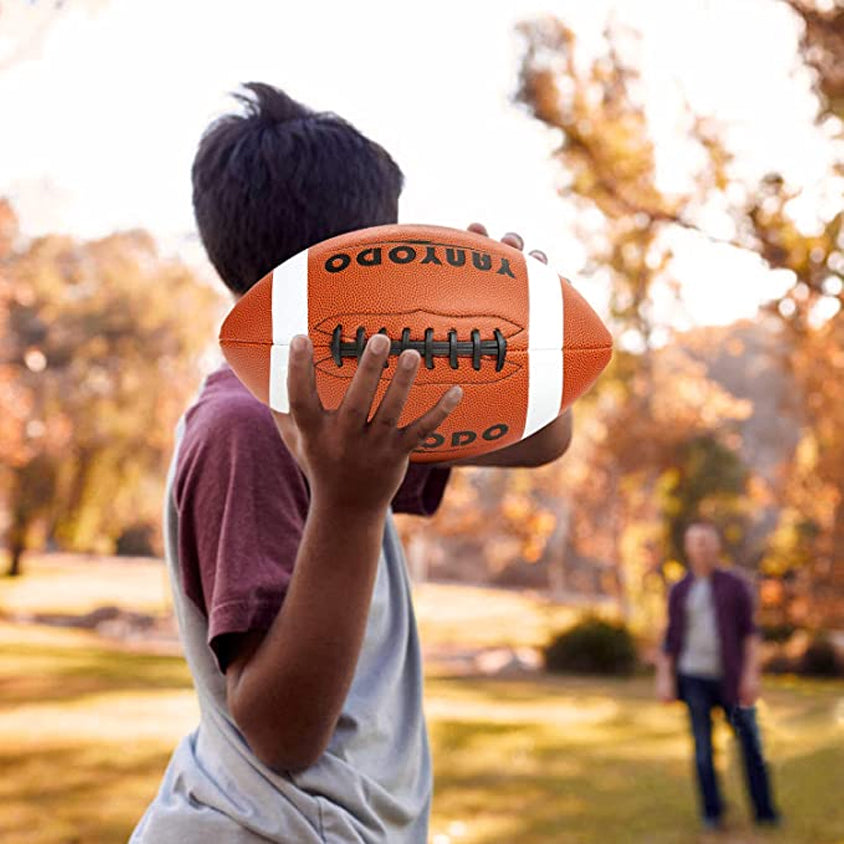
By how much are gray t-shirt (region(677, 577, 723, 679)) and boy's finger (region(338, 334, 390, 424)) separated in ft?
15.1

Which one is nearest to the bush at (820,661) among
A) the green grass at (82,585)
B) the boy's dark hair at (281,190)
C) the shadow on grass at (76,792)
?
the shadow on grass at (76,792)

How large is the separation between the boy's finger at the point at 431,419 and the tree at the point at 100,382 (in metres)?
15.3

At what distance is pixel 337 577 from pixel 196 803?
322 mm

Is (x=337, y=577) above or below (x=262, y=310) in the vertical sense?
below

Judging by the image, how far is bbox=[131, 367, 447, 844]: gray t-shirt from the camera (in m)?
1.10

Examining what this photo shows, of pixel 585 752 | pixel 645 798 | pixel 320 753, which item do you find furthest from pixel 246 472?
pixel 585 752

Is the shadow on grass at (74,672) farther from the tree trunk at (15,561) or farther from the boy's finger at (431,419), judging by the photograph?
the boy's finger at (431,419)

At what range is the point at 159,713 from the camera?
1018 cm

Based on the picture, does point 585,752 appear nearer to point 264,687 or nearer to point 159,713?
point 159,713

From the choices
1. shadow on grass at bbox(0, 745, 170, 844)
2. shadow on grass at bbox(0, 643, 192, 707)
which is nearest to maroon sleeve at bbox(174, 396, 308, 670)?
shadow on grass at bbox(0, 745, 170, 844)

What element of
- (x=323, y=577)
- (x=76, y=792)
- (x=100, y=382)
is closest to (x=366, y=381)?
(x=323, y=577)

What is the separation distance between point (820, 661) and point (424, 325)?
1370cm

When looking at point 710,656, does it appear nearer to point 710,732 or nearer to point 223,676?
point 710,732

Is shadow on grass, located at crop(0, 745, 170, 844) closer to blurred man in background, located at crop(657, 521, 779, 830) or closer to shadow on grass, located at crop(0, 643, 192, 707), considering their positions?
shadow on grass, located at crop(0, 643, 192, 707)
